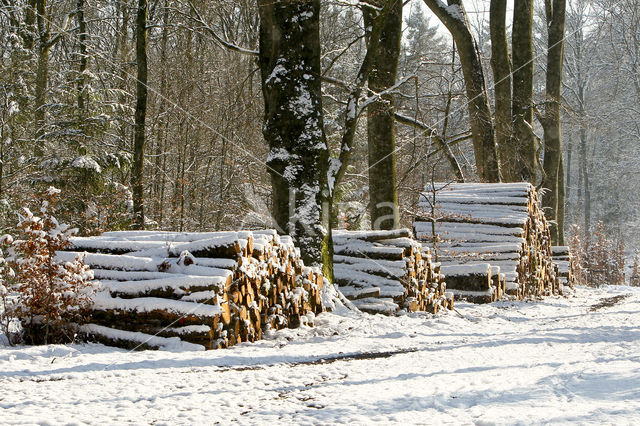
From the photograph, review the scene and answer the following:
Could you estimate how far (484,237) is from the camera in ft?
37.8

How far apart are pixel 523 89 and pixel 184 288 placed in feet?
43.1

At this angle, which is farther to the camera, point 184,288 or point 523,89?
point 523,89

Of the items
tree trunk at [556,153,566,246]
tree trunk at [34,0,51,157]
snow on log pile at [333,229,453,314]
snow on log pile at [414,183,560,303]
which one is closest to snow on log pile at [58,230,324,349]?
snow on log pile at [333,229,453,314]

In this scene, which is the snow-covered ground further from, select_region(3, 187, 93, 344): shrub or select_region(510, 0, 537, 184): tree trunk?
select_region(510, 0, 537, 184): tree trunk

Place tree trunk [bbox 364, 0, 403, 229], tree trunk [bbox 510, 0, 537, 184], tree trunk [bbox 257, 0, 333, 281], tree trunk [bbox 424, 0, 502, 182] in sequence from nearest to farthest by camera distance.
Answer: tree trunk [bbox 257, 0, 333, 281] < tree trunk [bbox 364, 0, 403, 229] < tree trunk [bbox 424, 0, 502, 182] < tree trunk [bbox 510, 0, 537, 184]

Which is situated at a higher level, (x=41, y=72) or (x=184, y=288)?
(x=41, y=72)

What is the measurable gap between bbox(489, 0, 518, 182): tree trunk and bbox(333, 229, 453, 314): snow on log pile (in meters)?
7.35

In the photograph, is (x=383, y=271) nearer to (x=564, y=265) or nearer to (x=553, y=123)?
(x=564, y=265)

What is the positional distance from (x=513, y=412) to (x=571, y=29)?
4160cm

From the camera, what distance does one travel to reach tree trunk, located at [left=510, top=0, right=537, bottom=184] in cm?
1509

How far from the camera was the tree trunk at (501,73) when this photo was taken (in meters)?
14.4

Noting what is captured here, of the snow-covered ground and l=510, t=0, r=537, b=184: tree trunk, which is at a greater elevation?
l=510, t=0, r=537, b=184: tree trunk

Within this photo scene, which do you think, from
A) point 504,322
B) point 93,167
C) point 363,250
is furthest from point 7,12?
point 504,322

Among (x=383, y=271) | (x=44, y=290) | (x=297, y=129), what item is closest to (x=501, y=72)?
(x=383, y=271)
